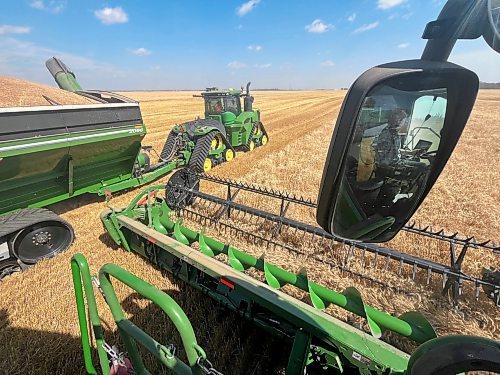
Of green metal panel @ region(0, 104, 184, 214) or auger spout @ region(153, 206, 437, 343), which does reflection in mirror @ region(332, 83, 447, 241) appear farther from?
green metal panel @ region(0, 104, 184, 214)

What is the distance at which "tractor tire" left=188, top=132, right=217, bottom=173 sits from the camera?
300 inches

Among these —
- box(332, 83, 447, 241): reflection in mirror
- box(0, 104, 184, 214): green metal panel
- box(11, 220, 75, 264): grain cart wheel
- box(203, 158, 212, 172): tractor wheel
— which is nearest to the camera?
box(332, 83, 447, 241): reflection in mirror

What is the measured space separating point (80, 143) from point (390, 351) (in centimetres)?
457

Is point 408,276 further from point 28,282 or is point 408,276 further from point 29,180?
point 29,180

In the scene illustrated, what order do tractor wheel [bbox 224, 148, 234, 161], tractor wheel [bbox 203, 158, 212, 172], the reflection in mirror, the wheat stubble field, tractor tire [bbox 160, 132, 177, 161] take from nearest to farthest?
the reflection in mirror → the wheat stubble field → tractor tire [bbox 160, 132, 177, 161] → tractor wheel [bbox 203, 158, 212, 172] → tractor wheel [bbox 224, 148, 234, 161]

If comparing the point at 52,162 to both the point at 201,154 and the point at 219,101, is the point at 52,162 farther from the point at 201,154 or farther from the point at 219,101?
the point at 219,101

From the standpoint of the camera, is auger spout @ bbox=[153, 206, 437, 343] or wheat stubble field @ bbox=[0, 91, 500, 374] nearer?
auger spout @ bbox=[153, 206, 437, 343]

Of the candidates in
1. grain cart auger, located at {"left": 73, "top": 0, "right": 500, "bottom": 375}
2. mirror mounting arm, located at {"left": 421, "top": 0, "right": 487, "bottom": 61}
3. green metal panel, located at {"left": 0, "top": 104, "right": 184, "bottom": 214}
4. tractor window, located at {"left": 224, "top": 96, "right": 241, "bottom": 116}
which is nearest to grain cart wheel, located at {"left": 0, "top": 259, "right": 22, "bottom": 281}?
green metal panel, located at {"left": 0, "top": 104, "right": 184, "bottom": 214}

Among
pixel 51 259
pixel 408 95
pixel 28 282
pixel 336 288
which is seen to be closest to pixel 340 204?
pixel 408 95

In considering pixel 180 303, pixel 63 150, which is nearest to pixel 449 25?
pixel 180 303

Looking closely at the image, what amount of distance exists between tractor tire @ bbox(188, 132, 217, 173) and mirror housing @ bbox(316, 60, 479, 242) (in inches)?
264

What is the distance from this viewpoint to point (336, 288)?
3.26 metres

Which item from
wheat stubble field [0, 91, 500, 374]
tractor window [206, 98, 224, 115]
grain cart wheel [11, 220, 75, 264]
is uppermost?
tractor window [206, 98, 224, 115]

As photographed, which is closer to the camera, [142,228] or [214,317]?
[214,317]
